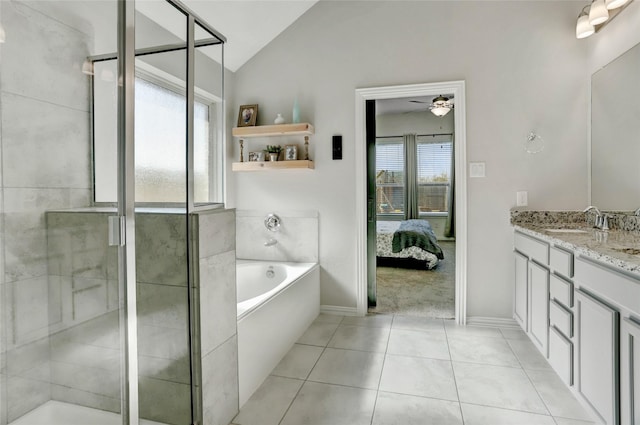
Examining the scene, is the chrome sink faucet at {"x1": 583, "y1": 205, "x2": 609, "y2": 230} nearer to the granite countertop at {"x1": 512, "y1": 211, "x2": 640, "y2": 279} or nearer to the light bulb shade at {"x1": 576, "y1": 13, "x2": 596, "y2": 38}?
the granite countertop at {"x1": 512, "y1": 211, "x2": 640, "y2": 279}

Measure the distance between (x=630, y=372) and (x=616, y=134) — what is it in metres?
1.79

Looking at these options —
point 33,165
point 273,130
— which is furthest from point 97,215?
point 273,130

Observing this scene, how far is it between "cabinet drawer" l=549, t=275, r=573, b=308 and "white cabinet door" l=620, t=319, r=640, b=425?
46 centimetres

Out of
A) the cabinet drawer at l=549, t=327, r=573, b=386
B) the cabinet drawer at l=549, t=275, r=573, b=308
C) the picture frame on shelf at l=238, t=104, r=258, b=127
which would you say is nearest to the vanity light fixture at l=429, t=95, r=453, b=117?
the picture frame on shelf at l=238, t=104, r=258, b=127

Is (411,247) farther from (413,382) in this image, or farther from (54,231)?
(54,231)

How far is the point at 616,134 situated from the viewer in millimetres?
2391

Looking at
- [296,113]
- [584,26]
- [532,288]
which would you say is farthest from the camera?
[296,113]

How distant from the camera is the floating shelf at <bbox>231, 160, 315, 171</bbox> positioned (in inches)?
124

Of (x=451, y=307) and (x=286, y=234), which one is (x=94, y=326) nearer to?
(x=286, y=234)

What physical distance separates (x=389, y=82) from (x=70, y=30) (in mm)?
2414

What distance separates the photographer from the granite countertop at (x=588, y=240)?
1365 millimetres

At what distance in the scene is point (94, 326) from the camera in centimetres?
134

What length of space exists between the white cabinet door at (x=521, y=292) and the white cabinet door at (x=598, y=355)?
32.7 inches

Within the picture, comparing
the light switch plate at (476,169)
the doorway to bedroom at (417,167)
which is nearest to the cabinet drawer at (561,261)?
the light switch plate at (476,169)
